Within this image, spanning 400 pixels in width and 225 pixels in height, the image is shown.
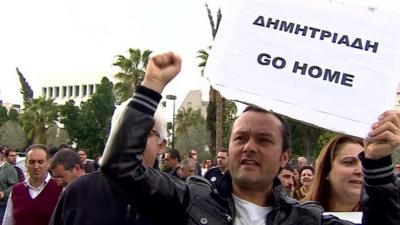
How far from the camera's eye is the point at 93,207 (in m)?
3.43

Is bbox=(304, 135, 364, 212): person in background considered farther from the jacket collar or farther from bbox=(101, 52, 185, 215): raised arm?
bbox=(101, 52, 185, 215): raised arm

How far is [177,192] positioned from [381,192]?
77 centimetres

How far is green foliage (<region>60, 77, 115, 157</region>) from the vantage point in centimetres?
5647

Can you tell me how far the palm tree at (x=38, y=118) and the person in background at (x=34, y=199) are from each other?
198 feet

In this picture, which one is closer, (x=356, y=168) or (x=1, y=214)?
(x=356, y=168)

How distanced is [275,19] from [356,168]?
56.1 inches

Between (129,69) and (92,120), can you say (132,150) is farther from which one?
(92,120)

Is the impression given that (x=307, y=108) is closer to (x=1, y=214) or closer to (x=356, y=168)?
(x=356, y=168)

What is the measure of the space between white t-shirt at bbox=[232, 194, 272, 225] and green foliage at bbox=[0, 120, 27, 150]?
5801 centimetres

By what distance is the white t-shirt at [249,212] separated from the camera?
258 cm

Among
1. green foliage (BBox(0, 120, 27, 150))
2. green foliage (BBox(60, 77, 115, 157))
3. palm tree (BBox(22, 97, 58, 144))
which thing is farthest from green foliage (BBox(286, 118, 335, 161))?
palm tree (BBox(22, 97, 58, 144))

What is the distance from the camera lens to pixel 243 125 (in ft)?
8.73

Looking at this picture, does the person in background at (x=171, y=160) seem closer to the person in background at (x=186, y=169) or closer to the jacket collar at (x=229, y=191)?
the person in background at (x=186, y=169)

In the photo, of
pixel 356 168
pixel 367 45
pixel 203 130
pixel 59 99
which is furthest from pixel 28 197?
pixel 59 99
